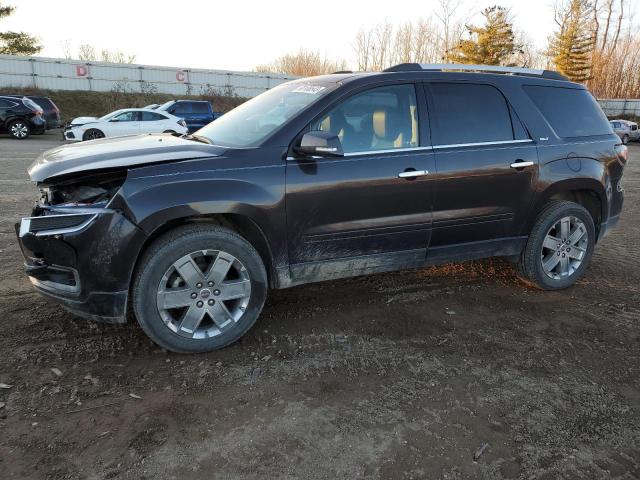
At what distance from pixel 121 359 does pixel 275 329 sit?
1.06 meters

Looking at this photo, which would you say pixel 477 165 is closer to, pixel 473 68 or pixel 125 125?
pixel 473 68

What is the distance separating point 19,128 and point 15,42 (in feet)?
82.0

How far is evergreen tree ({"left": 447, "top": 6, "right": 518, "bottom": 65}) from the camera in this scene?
42.9 m

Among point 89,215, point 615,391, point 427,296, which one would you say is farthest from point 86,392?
point 615,391

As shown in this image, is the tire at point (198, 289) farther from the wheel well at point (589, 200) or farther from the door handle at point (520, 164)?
the wheel well at point (589, 200)

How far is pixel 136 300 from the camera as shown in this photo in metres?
2.99

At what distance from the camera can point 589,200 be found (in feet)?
15.2

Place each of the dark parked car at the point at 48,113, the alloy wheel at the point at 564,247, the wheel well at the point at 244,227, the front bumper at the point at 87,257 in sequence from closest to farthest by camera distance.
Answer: the front bumper at the point at 87,257, the wheel well at the point at 244,227, the alloy wheel at the point at 564,247, the dark parked car at the point at 48,113

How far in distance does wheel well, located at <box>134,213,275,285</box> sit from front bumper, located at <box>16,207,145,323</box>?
307mm

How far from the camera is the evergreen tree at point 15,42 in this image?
37.2 metres

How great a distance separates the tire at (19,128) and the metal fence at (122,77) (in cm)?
1391

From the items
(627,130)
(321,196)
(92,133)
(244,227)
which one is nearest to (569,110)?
(321,196)

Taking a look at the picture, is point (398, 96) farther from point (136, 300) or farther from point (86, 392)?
point (86, 392)

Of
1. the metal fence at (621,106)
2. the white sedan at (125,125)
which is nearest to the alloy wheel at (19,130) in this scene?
the white sedan at (125,125)
